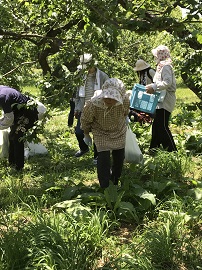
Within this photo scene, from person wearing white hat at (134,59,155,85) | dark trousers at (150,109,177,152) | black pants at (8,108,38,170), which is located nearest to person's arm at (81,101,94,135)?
black pants at (8,108,38,170)

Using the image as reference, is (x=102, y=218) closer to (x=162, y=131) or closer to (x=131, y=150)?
(x=131, y=150)

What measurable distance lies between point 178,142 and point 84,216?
3314 millimetres

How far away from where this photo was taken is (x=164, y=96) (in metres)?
5.42

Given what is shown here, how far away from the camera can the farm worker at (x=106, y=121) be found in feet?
12.9

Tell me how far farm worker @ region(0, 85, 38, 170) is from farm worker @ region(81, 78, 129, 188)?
2.65 feet

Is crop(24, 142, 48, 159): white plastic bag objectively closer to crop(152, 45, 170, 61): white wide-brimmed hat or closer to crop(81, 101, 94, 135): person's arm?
crop(81, 101, 94, 135): person's arm

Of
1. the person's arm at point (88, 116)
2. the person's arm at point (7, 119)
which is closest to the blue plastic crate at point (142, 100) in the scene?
the person's arm at point (88, 116)

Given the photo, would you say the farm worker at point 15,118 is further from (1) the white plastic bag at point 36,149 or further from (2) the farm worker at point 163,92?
(2) the farm worker at point 163,92

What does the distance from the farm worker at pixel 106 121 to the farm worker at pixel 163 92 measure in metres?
1.23

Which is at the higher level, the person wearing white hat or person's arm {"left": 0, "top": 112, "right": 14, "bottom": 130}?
the person wearing white hat

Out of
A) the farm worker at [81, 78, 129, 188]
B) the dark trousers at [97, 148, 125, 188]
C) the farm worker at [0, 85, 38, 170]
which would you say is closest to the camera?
the farm worker at [81, 78, 129, 188]

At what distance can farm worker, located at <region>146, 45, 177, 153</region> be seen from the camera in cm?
522

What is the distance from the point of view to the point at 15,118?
510cm

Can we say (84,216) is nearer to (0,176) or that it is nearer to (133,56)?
(0,176)
